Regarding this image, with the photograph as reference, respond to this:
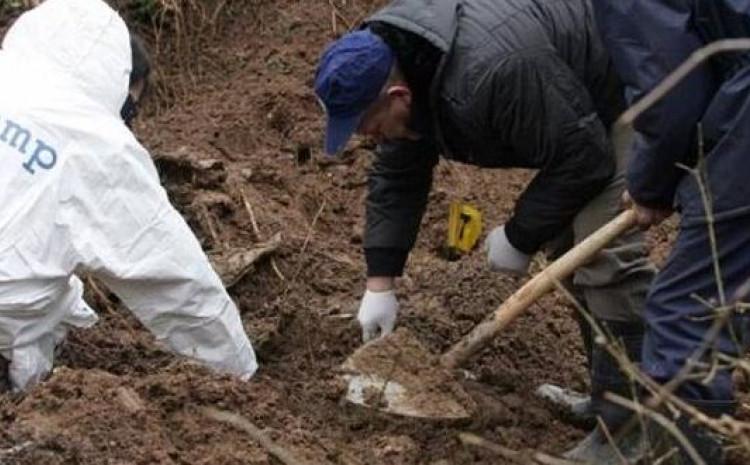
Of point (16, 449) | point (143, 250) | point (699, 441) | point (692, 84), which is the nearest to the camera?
point (692, 84)

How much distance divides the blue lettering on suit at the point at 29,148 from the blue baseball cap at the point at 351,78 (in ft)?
2.53

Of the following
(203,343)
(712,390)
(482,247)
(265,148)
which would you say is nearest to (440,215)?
(482,247)

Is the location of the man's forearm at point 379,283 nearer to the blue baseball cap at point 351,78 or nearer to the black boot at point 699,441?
the blue baseball cap at point 351,78

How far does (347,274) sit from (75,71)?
185 centimetres

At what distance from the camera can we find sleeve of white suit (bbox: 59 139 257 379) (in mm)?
4527

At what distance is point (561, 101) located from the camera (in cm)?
452

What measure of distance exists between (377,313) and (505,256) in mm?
538

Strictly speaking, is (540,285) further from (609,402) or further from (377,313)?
(377,313)

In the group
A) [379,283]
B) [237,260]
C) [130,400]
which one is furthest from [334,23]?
[130,400]

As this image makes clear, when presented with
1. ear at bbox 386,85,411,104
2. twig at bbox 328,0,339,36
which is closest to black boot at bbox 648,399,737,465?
ear at bbox 386,85,411,104

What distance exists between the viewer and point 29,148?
14.7 feet

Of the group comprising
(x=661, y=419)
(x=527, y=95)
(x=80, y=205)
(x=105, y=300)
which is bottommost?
(x=105, y=300)

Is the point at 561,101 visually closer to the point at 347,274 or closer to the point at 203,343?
the point at 203,343

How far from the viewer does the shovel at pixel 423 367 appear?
4844 mm
